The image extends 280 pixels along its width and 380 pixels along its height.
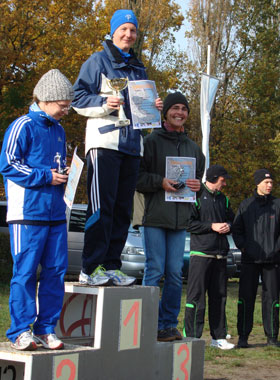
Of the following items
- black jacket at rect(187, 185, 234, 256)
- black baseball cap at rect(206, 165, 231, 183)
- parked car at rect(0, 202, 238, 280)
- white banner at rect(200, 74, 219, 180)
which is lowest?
parked car at rect(0, 202, 238, 280)

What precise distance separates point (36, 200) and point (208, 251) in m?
3.75

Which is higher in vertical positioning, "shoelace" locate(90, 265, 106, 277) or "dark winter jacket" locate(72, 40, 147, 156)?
"dark winter jacket" locate(72, 40, 147, 156)

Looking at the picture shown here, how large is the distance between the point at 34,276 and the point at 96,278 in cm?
60

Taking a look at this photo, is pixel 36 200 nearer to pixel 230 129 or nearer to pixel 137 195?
pixel 137 195

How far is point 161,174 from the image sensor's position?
5.45 m

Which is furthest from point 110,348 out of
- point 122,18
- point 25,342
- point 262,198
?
point 262,198

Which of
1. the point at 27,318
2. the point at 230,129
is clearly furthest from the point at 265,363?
the point at 230,129

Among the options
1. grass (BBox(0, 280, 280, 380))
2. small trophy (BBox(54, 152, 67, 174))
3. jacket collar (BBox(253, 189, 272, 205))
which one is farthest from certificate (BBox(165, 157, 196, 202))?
jacket collar (BBox(253, 189, 272, 205))

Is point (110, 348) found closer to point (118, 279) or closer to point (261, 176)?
point (118, 279)

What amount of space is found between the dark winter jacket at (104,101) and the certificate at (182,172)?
0.68m

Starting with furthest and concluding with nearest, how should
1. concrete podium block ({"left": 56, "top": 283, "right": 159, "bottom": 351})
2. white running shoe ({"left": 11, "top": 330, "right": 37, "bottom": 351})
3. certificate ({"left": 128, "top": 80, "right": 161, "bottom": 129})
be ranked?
1. certificate ({"left": 128, "top": 80, "right": 161, "bottom": 129})
2. concrete podium block ({"left": 56, "top": 283, "right": 159, "bottom": 351})
3. white running shoe ({"left": 11, "top": 330, "right": 37, "bottom": 351})

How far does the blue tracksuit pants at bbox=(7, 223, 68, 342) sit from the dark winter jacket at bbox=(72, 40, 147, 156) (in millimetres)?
836

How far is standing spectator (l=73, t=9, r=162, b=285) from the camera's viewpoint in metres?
4.53

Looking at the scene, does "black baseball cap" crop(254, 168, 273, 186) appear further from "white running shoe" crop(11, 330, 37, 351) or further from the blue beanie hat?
"white running shoe" crop(11, 330, 37, 351)
